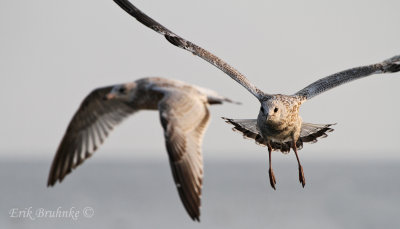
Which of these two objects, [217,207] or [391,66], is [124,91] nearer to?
[391,66]

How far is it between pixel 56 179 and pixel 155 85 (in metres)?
2.05

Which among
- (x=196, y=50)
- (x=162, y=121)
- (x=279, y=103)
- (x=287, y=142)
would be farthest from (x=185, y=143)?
(x=287, y=142)

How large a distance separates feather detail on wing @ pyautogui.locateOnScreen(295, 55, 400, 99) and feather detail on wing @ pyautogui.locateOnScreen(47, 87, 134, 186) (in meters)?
4.35

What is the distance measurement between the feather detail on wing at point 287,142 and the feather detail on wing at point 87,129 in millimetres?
4338

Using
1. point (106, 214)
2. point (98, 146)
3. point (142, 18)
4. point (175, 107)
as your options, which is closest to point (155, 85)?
point (175, 107)

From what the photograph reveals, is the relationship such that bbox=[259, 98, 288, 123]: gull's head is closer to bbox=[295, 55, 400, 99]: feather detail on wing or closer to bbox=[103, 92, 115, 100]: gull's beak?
bbox=[295, 55, 400, 99]: feather detail on wing

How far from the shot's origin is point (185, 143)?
11086mm

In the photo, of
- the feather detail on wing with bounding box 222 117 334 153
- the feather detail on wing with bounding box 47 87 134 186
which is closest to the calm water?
the feather detail on wing with bounding box 222 117 334 153

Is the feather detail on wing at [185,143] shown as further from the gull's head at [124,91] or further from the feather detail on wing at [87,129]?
the feather detail on wing at [87,129]

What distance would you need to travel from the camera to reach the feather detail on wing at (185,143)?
10930mm

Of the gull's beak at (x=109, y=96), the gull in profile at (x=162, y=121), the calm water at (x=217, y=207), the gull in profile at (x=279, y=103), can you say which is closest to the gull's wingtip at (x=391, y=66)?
the gull in profile at (x=279, y=103)

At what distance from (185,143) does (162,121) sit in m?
0.41

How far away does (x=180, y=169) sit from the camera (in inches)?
432

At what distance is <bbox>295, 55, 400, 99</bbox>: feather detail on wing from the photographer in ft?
51.8
